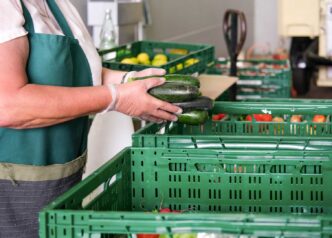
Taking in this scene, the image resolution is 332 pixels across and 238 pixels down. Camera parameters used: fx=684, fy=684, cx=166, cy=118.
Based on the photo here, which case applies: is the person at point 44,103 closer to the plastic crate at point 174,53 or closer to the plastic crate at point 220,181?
the plastic crate at point 220,181

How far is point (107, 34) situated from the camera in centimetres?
396

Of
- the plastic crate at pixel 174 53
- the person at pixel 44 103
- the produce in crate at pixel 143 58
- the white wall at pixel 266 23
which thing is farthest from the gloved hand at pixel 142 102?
the white wall at pixel 266 23

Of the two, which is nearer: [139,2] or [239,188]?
[239,188]

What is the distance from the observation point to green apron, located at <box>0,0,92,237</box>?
1.81 metres

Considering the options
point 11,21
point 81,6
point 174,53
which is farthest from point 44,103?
point 81,6

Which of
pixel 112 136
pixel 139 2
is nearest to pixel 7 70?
pixel 112 136

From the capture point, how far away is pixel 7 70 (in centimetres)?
166

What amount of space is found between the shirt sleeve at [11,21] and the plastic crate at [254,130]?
411 mm

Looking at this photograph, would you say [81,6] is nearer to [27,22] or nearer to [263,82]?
[263,82]

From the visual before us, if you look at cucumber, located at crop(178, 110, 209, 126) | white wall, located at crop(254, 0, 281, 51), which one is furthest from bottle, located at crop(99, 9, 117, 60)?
white wall, located at crop(254, 0, 281, 51)

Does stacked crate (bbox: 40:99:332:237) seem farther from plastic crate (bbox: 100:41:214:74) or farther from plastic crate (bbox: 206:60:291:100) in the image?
plastic crate (bbox: 206:60:291:100)

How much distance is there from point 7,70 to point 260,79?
3.17 meters

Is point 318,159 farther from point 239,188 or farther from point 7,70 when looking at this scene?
point 7,70

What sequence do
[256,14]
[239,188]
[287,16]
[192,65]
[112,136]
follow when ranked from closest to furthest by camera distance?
[239,188], [112,136], [192,65], [287,16], [256,14]
